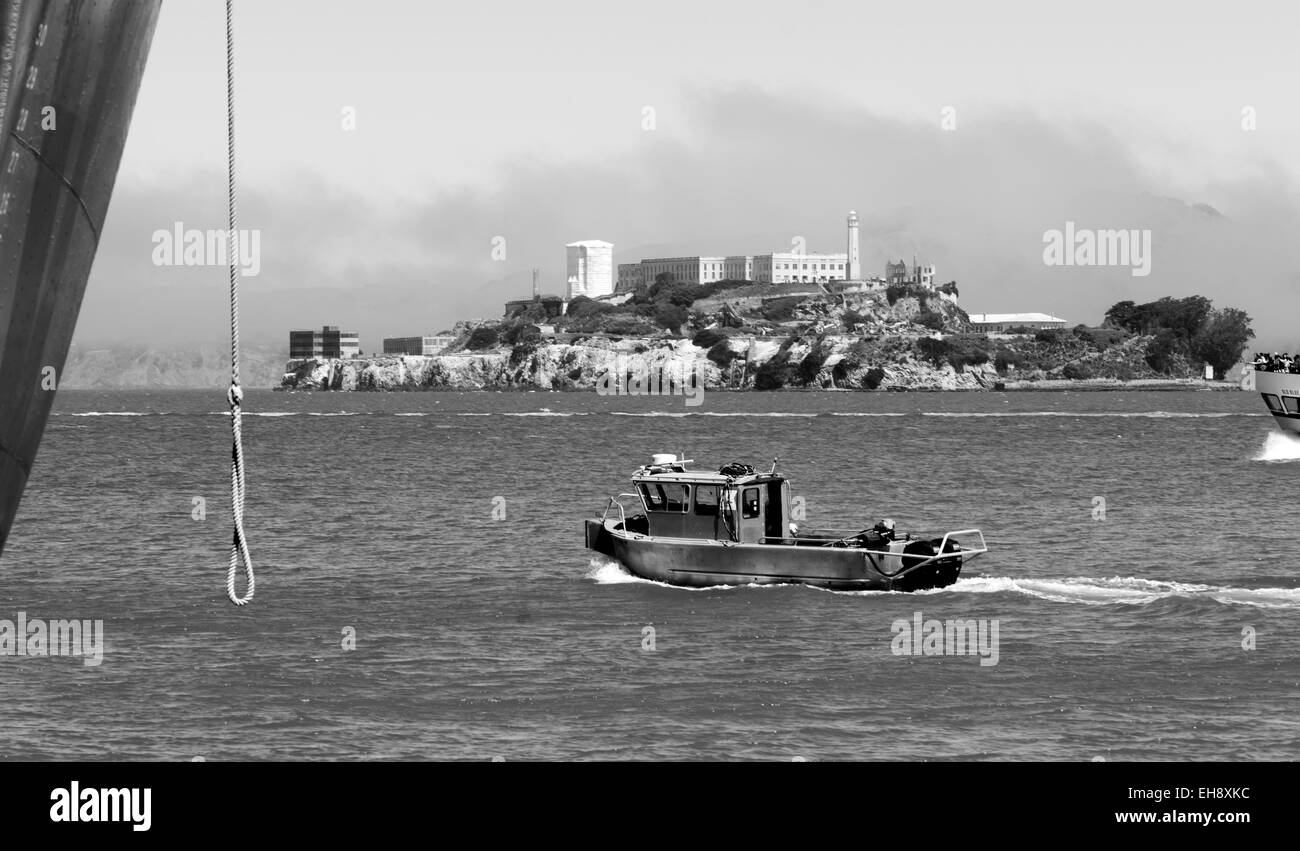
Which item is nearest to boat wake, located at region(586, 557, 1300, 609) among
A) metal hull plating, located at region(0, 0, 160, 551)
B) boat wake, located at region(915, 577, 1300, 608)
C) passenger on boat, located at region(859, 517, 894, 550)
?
boat wake, located at region(915, 577, 1300, 608)

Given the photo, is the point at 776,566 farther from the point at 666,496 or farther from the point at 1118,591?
the point at 1118,591

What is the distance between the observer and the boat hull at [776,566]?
45.4 meters

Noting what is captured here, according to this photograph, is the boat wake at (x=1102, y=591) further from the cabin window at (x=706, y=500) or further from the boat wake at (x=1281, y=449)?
the boat wake at (x=1281, y=449)

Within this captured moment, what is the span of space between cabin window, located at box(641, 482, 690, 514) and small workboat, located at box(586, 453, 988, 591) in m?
0.03

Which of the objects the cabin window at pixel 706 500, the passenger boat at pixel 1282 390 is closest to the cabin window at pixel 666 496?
the cabin window at pixel 706 500

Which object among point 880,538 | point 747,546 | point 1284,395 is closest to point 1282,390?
point 1284,395

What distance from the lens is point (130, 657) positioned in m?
37.1

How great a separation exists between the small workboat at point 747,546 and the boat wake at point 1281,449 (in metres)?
79.1

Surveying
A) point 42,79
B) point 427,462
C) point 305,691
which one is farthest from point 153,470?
point 42,79

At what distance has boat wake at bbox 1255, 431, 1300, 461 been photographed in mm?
116875

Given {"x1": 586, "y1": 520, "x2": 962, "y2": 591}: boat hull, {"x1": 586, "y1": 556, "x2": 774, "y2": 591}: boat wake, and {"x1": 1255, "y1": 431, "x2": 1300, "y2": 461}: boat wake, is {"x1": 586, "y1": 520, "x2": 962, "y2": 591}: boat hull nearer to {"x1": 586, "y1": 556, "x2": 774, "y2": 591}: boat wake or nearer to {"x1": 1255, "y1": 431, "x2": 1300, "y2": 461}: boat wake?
{"x1": 586, "y1": 556, "x2": 774, "y2": 591}: boat wake

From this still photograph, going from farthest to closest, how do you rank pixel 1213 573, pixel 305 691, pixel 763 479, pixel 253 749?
pixel 1213 573 → pixel 763 479 → pixel 305 691 → pixel 253 749
